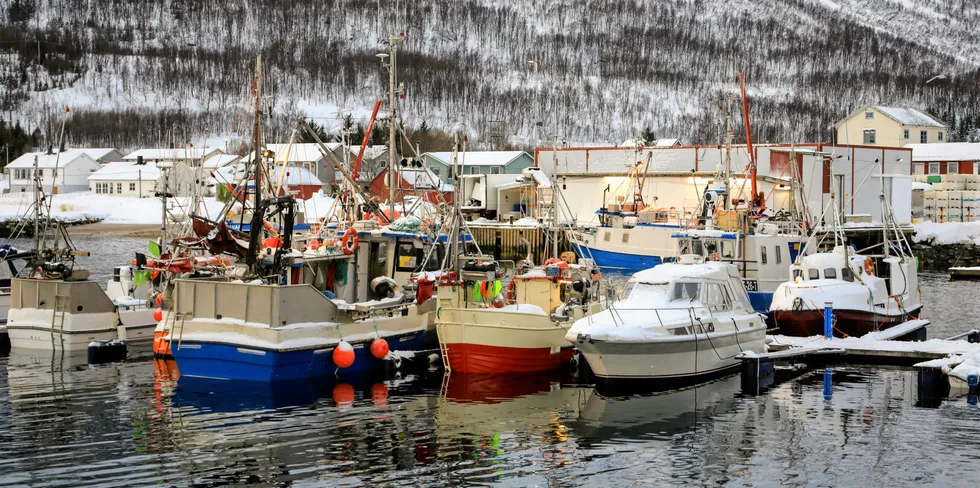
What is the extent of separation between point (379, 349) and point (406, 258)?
3693 millimetres

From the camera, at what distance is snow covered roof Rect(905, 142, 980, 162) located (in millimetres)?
83312

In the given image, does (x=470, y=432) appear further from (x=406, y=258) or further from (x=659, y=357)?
(x=406, y=258)

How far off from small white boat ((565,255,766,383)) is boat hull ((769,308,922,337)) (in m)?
3.58

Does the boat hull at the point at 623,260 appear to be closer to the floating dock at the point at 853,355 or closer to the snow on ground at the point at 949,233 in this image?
the snow on ground at the point at 949,233

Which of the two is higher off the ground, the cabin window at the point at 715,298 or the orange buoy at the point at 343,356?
the cabin window at the point at 715,298

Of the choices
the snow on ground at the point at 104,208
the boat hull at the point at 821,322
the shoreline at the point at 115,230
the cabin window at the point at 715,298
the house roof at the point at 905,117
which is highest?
the house roof at the point at 905,117

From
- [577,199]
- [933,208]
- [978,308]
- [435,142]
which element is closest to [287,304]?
[978,308]

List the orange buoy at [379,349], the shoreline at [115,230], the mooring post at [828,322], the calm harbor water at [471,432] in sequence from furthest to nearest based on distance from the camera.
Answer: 1. the shoreline at [115,230]
2. the mooring post at [828,322]
3. the orange buoy at [379,349]
4. the calm harbor water at [471,432]

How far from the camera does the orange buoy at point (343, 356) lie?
22.9 meters

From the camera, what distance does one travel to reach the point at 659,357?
22047 mm

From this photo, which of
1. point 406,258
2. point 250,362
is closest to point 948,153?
point 406,258

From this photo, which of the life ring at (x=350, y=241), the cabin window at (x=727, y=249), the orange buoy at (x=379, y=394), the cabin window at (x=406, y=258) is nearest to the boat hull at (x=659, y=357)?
the orange buoy at (x=379, y=394)

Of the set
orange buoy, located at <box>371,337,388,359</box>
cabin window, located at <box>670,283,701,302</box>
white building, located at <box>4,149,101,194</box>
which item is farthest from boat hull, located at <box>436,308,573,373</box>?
white building, located at <box>4,149,101,194</box>

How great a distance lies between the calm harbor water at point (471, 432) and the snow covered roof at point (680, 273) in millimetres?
2149
